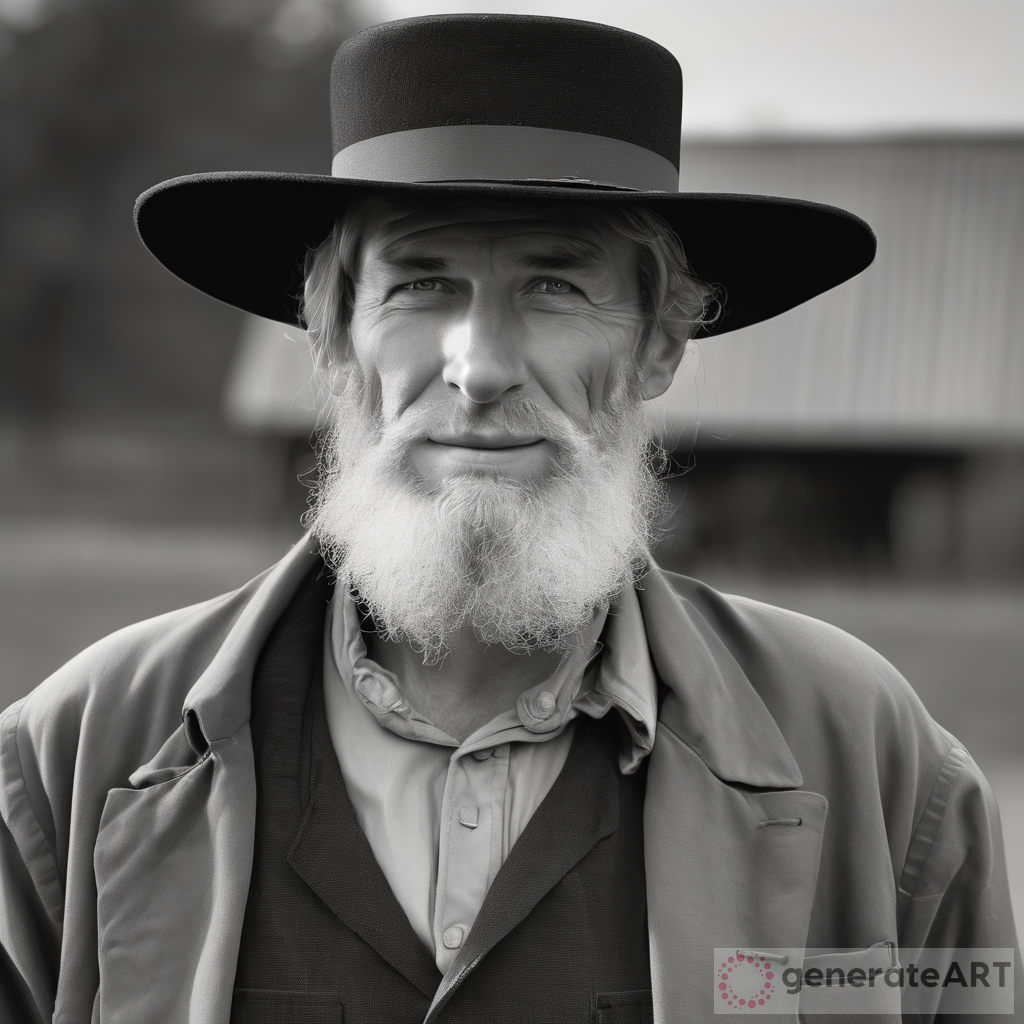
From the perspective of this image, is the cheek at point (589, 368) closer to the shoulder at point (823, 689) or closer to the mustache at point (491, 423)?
the mustache at point (491, 423)

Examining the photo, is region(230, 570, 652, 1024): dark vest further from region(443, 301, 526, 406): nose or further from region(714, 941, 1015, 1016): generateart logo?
region(443, 301, 526, 406): nose

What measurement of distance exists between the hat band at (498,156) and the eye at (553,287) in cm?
18

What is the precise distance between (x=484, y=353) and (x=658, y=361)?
54 centimetres

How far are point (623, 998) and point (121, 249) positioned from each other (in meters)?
34.1

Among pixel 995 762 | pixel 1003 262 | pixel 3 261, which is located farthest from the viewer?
pixel 3 261

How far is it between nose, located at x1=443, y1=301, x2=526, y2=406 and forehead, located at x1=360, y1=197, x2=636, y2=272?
11 centimetres

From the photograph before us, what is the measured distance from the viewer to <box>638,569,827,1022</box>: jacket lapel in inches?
78.1

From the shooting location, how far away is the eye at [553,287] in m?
2.21

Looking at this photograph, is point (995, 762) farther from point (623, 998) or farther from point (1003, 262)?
point (1003, 262)

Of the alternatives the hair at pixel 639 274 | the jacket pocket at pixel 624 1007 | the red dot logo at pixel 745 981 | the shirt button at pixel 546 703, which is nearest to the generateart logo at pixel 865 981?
the red dot logo at pixel 745 981

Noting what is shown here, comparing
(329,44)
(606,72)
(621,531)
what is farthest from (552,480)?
(329,44)

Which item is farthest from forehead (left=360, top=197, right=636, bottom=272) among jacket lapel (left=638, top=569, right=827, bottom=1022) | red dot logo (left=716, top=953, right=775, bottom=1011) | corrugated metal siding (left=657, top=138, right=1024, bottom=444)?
corrugated metal siding (left=657, top=138, right=1024, bottom=444)

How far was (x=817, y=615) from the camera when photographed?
515 inches

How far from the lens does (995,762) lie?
8508mm
